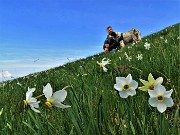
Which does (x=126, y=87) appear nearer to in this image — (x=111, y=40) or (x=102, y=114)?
(x=102, y=114)

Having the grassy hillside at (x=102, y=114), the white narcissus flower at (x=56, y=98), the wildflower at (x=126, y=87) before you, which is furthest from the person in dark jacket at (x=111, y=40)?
the white narcissus flower at (x=56, y=98)

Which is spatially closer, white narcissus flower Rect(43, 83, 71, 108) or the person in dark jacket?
white narcissus flower Rect(43, 83, 71, 108)

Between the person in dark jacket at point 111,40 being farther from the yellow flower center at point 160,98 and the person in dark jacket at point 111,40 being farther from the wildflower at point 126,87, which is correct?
the yellow flower center at point 160,98

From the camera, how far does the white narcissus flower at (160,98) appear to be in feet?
6.41

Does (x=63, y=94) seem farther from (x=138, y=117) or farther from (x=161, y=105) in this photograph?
(x=138, y=117)

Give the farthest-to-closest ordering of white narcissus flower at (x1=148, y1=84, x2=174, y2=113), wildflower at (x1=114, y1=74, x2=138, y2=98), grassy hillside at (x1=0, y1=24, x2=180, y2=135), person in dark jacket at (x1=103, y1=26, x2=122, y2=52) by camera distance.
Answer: person in dark jacket at (x1=103, y1=26, x2=122, y2=52)
grassy hillside at (x1=0, y1=24, x2=180, y2=135)
wildflower at (x1=114, y1=74, x2=138, y2=98)
white narcissus flower at (x1=148, y1=84, x2=174, y2=113)

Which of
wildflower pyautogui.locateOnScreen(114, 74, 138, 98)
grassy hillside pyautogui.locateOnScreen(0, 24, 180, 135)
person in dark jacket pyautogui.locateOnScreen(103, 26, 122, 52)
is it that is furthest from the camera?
person in dark jacket pyautogui.locateOnScreen(103, 26, 122, 52)

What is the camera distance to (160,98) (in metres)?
1.97

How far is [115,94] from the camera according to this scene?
3939mm

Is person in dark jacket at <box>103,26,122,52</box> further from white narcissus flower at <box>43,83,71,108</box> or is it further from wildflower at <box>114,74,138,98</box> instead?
white narcissus flower at <box>43,83,71,108</box>

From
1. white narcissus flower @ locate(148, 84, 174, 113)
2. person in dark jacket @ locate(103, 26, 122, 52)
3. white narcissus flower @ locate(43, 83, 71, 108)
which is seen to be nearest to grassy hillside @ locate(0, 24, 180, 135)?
white narcissus flower @ locate(148, 84, 174, 113)

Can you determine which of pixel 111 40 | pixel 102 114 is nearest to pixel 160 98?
pixel 102 114

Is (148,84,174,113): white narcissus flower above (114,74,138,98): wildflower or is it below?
below

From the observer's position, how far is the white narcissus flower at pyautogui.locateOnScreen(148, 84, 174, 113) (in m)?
1.95
